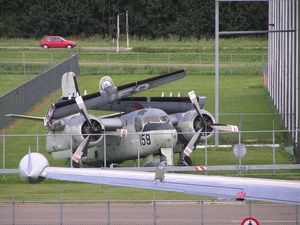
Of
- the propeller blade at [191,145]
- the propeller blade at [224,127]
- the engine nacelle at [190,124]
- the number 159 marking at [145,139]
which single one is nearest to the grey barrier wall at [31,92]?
the engine nacelle at [190,124]

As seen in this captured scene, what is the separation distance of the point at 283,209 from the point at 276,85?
22.0 m

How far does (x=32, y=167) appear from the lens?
1099 centimetres

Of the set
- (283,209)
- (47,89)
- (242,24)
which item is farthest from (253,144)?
(242,24)

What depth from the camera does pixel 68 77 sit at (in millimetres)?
33125

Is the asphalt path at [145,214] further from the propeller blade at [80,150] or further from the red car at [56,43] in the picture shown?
the red car at [56,43]

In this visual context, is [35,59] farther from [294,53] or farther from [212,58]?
[294,53]

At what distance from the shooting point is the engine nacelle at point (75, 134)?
28.5 m

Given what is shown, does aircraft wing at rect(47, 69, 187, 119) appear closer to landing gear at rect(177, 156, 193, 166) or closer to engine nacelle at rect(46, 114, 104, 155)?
engine nacelle at rect(46, 114, 104, 155)

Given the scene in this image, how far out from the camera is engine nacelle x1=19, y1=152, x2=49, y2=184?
10.9 metres

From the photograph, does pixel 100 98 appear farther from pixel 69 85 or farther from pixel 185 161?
pixel 69 85

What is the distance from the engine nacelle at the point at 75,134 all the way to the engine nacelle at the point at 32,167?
1722 centimetres

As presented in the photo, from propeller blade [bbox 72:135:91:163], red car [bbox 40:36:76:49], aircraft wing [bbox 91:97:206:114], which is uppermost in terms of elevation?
red car [bbox 40:36:76:49]

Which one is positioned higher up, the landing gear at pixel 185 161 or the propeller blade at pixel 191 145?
the propeller blade at pixel 191 145

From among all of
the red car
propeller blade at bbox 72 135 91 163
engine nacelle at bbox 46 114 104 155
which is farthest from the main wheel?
the red car
